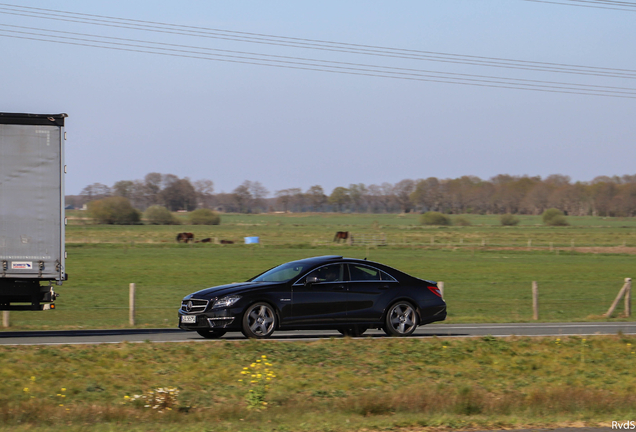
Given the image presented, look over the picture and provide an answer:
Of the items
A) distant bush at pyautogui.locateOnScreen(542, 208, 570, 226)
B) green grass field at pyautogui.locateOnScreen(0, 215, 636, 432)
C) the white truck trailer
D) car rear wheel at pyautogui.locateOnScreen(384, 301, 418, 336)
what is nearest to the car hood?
green grass field at pyautogui.locateOnScreen(0, 215, 636, 432)

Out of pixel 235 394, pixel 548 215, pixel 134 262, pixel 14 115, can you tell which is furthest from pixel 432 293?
pixel 548 215

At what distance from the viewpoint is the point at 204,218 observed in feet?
478

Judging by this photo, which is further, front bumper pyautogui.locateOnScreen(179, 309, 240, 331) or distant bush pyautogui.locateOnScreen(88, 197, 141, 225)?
distant bush pyautogui.locateOnScreen(88, 197, 141, 225)

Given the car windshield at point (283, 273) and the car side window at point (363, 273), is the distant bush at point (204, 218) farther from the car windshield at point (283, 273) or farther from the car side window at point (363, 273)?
the car side window at point (363, 273)

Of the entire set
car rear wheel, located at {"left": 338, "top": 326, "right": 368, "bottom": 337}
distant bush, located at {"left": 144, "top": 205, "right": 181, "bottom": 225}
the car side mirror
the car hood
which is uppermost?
distant bush, located at {"left": 144, "top": 205, "right": 181, "bottom": 225}

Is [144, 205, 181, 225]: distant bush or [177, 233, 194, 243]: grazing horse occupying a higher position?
[144, 205, 181, 225]: distant bush

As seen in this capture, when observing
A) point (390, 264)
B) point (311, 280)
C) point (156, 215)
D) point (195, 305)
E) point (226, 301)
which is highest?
point (156, 215)

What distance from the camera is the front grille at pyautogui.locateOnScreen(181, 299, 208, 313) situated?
523 inches

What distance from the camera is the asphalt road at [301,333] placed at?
14531mm

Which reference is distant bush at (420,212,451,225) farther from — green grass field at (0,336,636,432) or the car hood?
the car hood

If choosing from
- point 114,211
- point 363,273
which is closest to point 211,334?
point 363,273

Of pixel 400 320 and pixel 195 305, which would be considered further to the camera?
pixel 400 320

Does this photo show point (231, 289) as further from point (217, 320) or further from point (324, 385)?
point (324, 385)

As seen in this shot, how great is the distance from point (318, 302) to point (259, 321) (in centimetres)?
119
